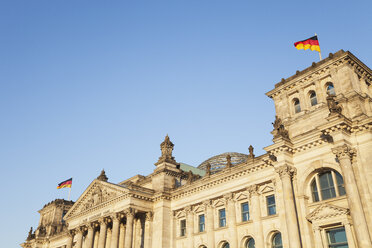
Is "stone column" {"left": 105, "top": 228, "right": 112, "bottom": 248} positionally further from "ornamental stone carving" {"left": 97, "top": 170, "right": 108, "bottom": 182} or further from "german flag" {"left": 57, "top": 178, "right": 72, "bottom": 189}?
"german flag" {"left": 57, "top": 178, "right": 72, "bottom": 189}

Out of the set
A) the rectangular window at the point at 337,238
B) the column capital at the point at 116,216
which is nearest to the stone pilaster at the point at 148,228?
the column capital at the point at 116,216

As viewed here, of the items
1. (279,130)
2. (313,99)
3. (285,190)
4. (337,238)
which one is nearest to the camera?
(337,238)

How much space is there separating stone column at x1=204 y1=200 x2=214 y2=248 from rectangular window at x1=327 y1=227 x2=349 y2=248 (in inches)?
497

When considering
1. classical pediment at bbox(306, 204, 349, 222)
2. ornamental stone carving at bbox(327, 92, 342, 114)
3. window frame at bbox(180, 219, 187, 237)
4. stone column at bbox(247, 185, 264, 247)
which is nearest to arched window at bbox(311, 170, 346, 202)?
classical pediment at bbox(306, 204, 349, 222)

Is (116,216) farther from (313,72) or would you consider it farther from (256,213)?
(313,72)

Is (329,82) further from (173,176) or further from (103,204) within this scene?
(103,204)

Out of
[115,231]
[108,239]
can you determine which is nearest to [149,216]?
[115,231]

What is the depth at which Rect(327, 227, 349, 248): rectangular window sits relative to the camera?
26.2 m

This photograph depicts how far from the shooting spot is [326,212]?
27.2 meters

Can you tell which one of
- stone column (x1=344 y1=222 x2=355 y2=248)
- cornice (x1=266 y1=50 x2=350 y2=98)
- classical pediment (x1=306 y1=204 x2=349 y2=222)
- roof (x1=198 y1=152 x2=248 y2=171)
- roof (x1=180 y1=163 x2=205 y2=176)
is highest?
roof (x1=198 y1=152 x2=248 y2=171)

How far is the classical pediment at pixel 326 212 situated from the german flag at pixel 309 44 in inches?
582

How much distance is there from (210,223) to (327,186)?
13379mm

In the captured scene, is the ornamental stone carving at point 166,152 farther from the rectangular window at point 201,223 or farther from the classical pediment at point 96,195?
the rectangular window at point 201,223

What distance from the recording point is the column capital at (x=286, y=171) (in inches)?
1154
